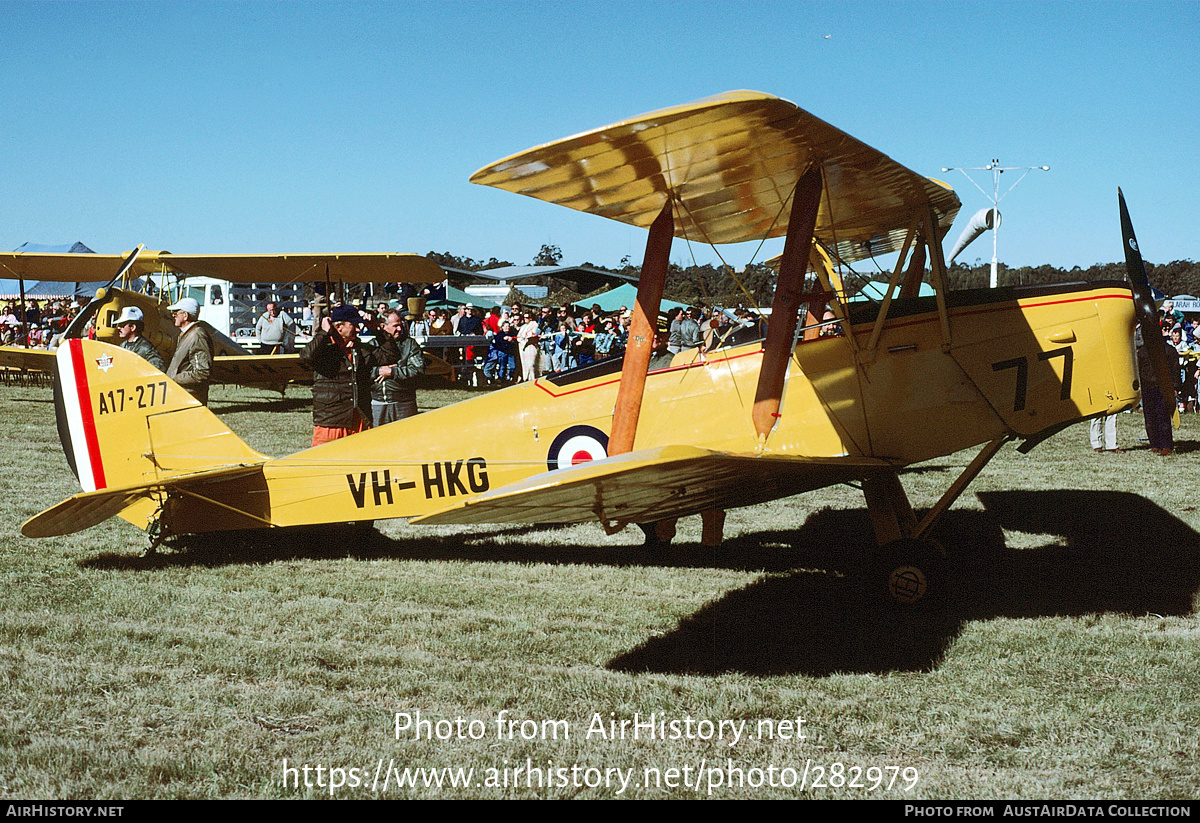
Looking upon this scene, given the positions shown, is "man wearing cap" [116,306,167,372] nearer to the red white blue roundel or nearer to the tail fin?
the tail fin

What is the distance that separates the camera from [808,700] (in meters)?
3.74

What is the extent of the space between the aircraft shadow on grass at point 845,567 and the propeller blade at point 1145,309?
1.27 metres

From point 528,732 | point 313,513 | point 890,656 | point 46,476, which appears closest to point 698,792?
point 528,732

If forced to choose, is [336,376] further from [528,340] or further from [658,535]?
[528,340]

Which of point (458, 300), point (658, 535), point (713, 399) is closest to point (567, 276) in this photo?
point (458, 300)

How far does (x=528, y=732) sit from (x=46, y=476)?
24.7 feet

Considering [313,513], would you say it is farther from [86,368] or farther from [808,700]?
[808,700]

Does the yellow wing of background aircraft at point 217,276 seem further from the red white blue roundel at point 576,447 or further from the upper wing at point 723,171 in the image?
the upper wing at point 723,171

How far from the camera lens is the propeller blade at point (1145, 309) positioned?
5133 mm

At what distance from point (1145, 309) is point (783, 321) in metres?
2.39

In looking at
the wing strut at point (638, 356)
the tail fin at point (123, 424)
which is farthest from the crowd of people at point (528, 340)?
the wing strut at point (638, 356)

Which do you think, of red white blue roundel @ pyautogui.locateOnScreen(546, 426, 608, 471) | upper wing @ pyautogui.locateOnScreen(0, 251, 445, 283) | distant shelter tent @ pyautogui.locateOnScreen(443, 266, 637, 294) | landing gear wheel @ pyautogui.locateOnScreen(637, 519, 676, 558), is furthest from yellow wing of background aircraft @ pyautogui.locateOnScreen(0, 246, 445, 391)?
distant shelter tent @ pyautogui.locateOnScreen(443, 266, 637, 294)

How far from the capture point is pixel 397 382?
8031 mm

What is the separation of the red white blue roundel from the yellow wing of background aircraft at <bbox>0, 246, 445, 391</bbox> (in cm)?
1047
